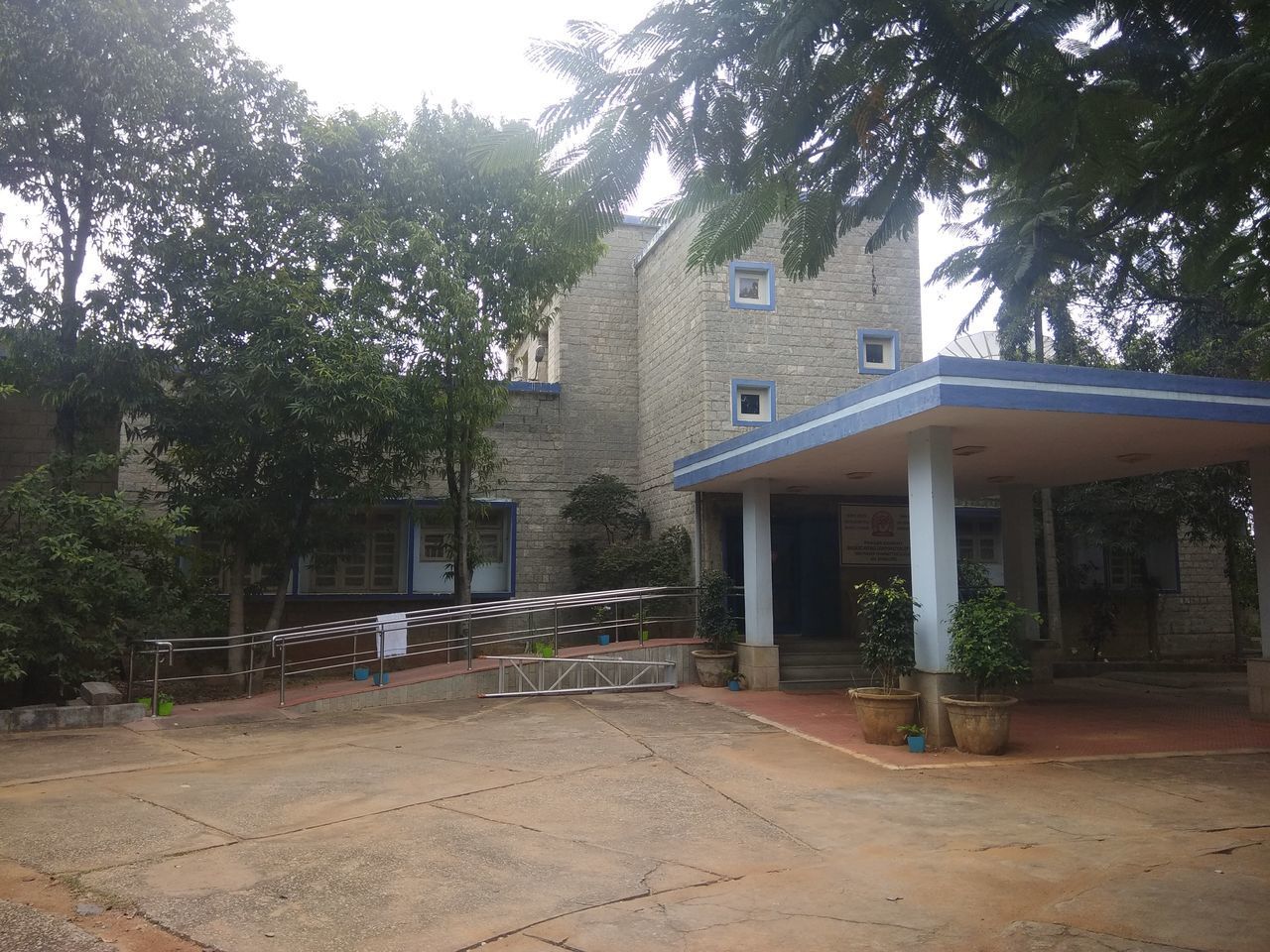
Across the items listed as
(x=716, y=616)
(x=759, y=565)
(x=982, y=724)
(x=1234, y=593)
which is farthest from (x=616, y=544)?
(x=1234, y=593)

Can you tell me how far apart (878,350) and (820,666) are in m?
5.46

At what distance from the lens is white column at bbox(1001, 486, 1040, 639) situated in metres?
13.0

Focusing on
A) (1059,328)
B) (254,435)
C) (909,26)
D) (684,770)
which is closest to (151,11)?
(254,435)

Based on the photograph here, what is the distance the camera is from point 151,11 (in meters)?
11.3

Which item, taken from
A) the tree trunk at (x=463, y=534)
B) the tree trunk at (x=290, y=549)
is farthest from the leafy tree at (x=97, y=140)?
the tree trunk at (x=463, y=534)

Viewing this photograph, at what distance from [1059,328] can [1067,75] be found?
12.7 metres

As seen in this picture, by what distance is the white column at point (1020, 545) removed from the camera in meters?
13.0

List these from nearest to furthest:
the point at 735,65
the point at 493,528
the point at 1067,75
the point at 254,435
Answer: the point at 735,65
the point at 1067,75
the point at 254,435
the point at 493,528

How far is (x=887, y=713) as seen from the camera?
8438 millimetres

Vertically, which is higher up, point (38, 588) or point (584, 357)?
point (584, 357)

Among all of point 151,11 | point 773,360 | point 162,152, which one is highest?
point 151,11

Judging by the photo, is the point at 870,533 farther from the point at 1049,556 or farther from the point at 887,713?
the point at 887,713

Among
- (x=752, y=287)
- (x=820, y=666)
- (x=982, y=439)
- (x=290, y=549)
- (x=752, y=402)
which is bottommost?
(x=820, y=666)

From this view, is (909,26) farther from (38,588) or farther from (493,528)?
(493,528)
